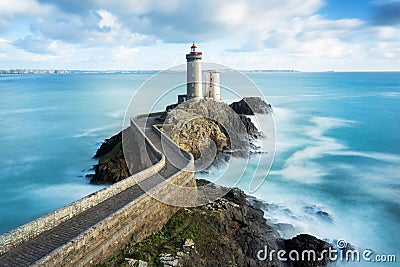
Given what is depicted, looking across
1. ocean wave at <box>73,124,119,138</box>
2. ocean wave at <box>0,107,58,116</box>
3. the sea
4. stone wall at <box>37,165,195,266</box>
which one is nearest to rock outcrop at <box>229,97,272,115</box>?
the sea

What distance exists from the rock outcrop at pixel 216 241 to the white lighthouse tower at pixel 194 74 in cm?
1139

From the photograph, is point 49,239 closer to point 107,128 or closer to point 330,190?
point 330,190

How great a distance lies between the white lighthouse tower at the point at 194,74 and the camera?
21016 millimetres

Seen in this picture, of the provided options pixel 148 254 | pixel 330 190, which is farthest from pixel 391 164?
pixel 148 254

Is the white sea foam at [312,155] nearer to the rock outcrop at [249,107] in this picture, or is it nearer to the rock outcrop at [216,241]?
the rock outcrop at [249,107]

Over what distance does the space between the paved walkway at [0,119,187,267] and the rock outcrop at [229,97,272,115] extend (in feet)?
60.8

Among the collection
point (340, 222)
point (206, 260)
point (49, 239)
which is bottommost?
point (340, 222)

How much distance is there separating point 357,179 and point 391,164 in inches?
155

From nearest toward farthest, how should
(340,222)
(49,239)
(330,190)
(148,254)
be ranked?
(49,239) < (148,254) < (340,222) < (330,190)

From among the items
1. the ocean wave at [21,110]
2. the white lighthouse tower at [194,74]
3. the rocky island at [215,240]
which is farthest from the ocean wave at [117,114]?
the rocky island at [215,240]

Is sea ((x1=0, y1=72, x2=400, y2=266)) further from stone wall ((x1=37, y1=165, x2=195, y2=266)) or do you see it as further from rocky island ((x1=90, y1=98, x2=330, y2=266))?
stone wall ((x1=37, y1=165, x2=195, y2=266))

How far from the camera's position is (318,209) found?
13.7 m

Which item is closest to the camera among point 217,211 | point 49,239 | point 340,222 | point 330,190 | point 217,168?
point 49,239
